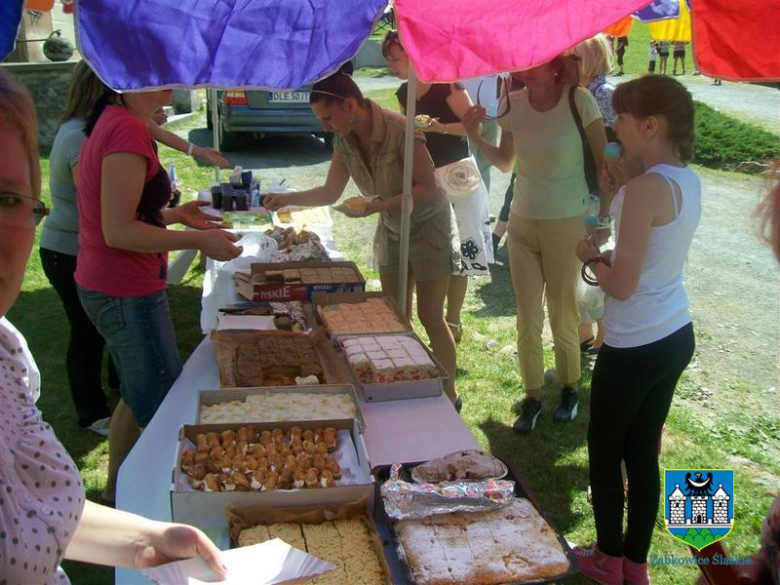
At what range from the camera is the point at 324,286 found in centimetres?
346

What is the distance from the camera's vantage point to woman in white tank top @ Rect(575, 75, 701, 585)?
2.28 meters

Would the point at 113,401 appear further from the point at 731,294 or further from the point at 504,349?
the point at 731,294

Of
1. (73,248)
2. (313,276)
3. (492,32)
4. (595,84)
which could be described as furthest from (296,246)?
(492,32)

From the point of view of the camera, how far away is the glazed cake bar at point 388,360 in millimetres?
2557

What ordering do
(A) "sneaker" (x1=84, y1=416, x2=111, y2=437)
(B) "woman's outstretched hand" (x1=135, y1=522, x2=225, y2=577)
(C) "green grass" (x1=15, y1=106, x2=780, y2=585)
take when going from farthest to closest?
(A) "sneaker" (x1=84, y1=416, x2=111, y2=437), (C) "green grass" (x1=15, y1=106, x2=780, y2=585), (B) "woman's outstretched hand" (x1=135, y1=522, x2=225, y2=577)

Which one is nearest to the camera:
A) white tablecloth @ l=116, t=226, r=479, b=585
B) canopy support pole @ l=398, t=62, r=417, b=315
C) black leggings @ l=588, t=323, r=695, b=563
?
white tablecloth @ l=116, t=226, r=479, b=585

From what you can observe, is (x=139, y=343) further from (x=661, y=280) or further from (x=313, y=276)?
(x=661, y=280)

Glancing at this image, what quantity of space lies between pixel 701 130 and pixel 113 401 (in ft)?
36.0

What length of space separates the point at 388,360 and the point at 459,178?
8.48 feet

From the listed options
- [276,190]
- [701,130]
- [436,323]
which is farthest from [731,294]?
[701,130]

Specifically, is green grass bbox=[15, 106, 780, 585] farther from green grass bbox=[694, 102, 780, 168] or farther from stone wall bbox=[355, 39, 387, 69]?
stone wall bbox=[355, 39, 387, 69]

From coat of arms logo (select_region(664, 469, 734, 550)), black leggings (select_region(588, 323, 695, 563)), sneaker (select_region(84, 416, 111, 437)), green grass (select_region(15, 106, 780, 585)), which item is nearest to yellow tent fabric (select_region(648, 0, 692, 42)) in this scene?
green grass (select_region(15, 106, 780, 585))

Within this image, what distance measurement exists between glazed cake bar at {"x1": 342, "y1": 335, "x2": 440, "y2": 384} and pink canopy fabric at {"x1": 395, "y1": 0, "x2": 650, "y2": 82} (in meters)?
1.10

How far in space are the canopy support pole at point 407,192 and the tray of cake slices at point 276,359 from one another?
570mm
